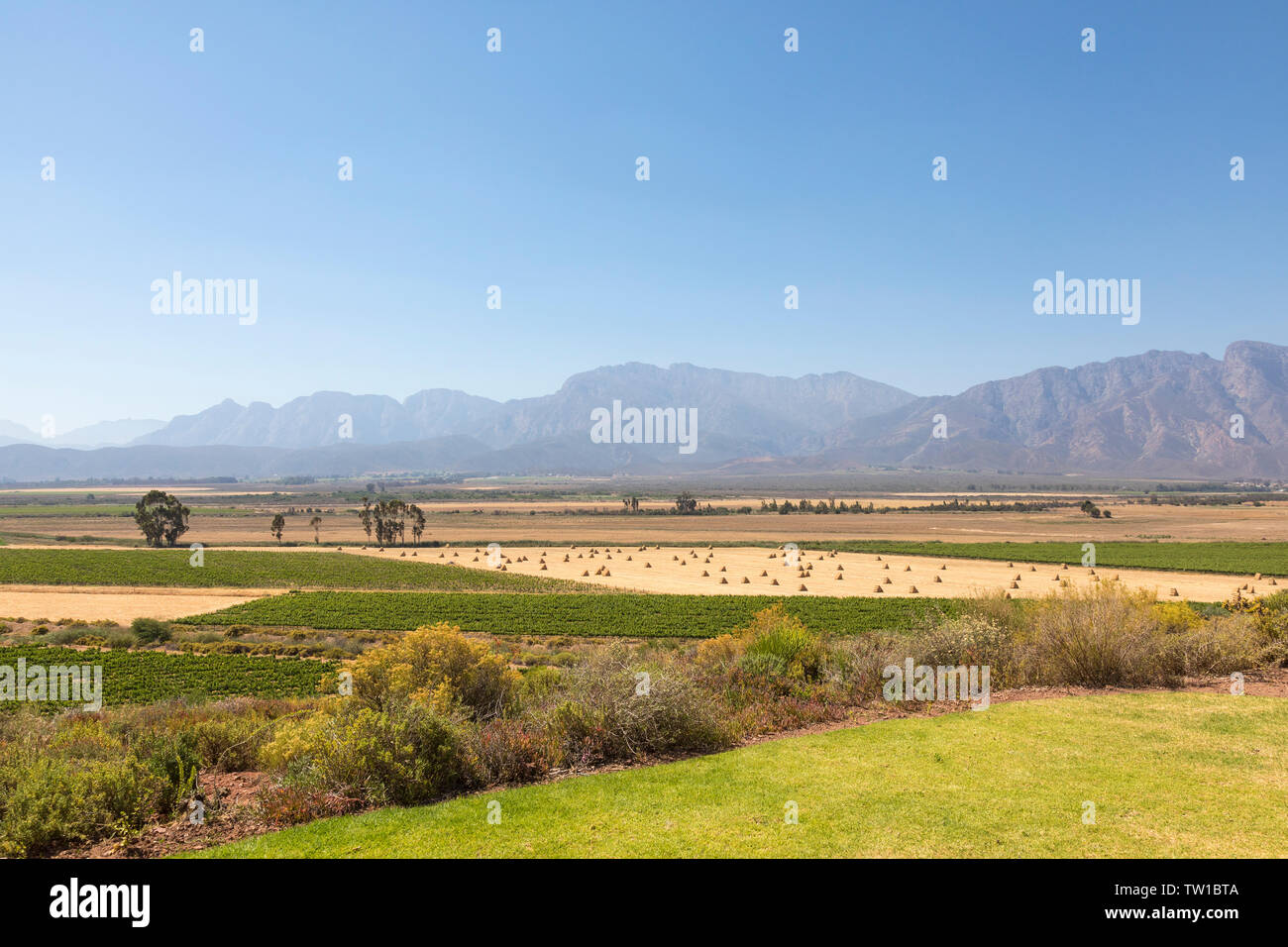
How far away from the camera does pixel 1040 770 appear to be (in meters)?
10.1

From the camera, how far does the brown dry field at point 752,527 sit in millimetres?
110625

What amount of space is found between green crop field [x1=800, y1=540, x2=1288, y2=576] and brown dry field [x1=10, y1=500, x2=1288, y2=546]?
32.5ft

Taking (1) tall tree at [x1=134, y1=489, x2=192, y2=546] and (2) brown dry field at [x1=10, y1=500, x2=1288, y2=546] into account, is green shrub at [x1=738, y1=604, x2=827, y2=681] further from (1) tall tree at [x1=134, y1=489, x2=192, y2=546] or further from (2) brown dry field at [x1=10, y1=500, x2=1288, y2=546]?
(1) tall tree at [x1=134, y1=489, x2=192, y2=546]

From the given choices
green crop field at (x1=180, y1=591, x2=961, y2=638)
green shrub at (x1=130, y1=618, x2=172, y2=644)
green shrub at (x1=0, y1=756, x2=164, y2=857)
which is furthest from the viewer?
green crop field at (x1=180, y1=591, x2=961, y2=638)

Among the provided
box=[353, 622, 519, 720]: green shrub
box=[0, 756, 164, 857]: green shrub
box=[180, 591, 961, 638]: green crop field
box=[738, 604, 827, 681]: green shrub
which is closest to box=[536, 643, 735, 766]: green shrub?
box=[353, 622, 519, 720]: green shrub

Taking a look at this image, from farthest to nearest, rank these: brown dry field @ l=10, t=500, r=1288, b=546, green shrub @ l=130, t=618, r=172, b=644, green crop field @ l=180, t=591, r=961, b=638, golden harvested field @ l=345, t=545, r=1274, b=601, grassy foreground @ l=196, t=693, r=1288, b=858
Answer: brown dry field @ l=10, t=500, r=1288, b=546 < golden harvested field @ l=345, t=545, r=1274, b=601 < green crop field @ l=180, t=591, r=961, b=638 < green shrub @ l=130, t=618, r=172, b=644 < grassy foreground @ l=196, t=693, r=1288, b=858

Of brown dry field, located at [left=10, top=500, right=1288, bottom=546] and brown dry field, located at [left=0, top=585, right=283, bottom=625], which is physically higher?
brown dry field, located at [left=0, top=585, right=283, bottom=625]

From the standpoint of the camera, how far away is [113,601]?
5206 cm

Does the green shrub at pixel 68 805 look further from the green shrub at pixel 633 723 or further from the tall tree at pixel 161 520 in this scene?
the tall tree at pixel 161 520

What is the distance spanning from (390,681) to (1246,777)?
14744 mm

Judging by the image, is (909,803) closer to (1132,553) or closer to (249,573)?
(249,573)

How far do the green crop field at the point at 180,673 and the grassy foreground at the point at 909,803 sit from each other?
21.3 meters

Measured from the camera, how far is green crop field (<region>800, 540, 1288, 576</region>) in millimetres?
69000
